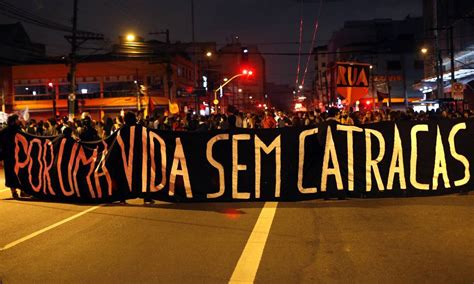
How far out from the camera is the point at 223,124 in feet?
55.8

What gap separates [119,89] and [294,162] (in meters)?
49.5

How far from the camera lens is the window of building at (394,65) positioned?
222ft

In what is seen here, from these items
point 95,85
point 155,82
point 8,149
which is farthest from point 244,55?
point 95,85

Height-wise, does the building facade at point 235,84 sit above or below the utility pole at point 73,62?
above

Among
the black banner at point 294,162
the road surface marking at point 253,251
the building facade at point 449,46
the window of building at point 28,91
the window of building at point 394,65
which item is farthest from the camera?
the window of building at point 394,65

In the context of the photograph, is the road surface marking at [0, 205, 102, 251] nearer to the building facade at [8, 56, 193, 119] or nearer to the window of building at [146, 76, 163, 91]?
the building facade at [8, 56, 193, 119]

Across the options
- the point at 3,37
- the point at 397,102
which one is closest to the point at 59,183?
the point at 397,102

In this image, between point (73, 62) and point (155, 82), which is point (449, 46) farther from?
point (155, 82)

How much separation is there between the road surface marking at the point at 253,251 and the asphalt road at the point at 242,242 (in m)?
0.03

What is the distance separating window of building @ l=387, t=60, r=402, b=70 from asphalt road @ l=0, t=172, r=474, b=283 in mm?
61998

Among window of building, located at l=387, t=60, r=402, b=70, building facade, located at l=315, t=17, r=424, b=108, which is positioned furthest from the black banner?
window of building, located at l=387, t=60, r=402, b=70

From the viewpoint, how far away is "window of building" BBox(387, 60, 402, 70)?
67.8 meters

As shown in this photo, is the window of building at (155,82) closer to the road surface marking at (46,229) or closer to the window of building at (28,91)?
the window of building at (28,91)

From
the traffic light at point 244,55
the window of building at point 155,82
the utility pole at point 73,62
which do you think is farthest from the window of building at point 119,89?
the traffic light at point 244,55
